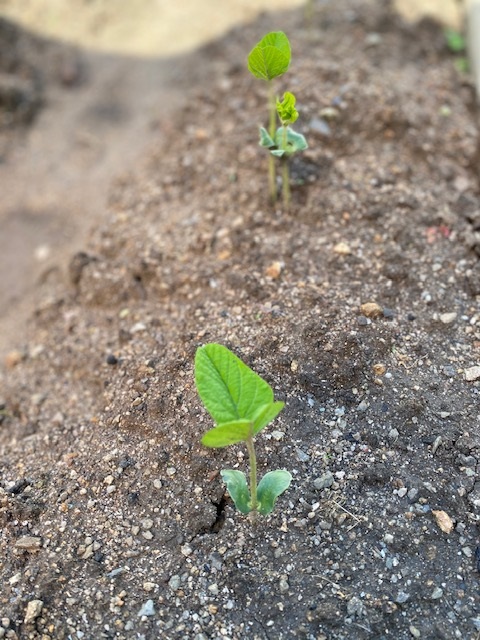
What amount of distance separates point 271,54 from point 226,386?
0.99 metres

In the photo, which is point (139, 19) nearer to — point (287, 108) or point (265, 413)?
point (287, 108)

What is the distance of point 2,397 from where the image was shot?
2369 mm

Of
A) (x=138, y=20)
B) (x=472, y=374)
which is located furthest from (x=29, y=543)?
(x=138, y=20)

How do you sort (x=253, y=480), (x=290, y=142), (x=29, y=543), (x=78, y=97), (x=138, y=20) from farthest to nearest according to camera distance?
(x=138, y=20) → (x=78, y=97) → (x=290, y=142) → (x=29, y=543) → (x=253, y=480)

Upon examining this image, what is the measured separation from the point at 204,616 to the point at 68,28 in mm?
3699

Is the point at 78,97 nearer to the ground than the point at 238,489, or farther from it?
farther from it

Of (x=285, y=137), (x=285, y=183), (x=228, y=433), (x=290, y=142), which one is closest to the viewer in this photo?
(x=228, y=433)

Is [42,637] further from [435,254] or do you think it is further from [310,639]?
[435,254]

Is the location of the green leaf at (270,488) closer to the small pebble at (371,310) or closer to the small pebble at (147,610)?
the small pebble at (147,610)

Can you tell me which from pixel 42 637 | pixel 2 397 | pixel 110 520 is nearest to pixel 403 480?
pixel 110 520

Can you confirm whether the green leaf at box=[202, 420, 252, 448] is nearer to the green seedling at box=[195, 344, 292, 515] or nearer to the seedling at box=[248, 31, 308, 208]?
the green seedling at box=[195, 344, 292, 515]

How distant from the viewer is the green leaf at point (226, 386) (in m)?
1.43

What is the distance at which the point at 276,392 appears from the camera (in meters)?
1.89

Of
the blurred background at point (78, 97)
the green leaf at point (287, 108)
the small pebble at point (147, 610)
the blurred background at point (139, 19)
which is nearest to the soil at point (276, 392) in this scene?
the small pebble at point (147, 610)
